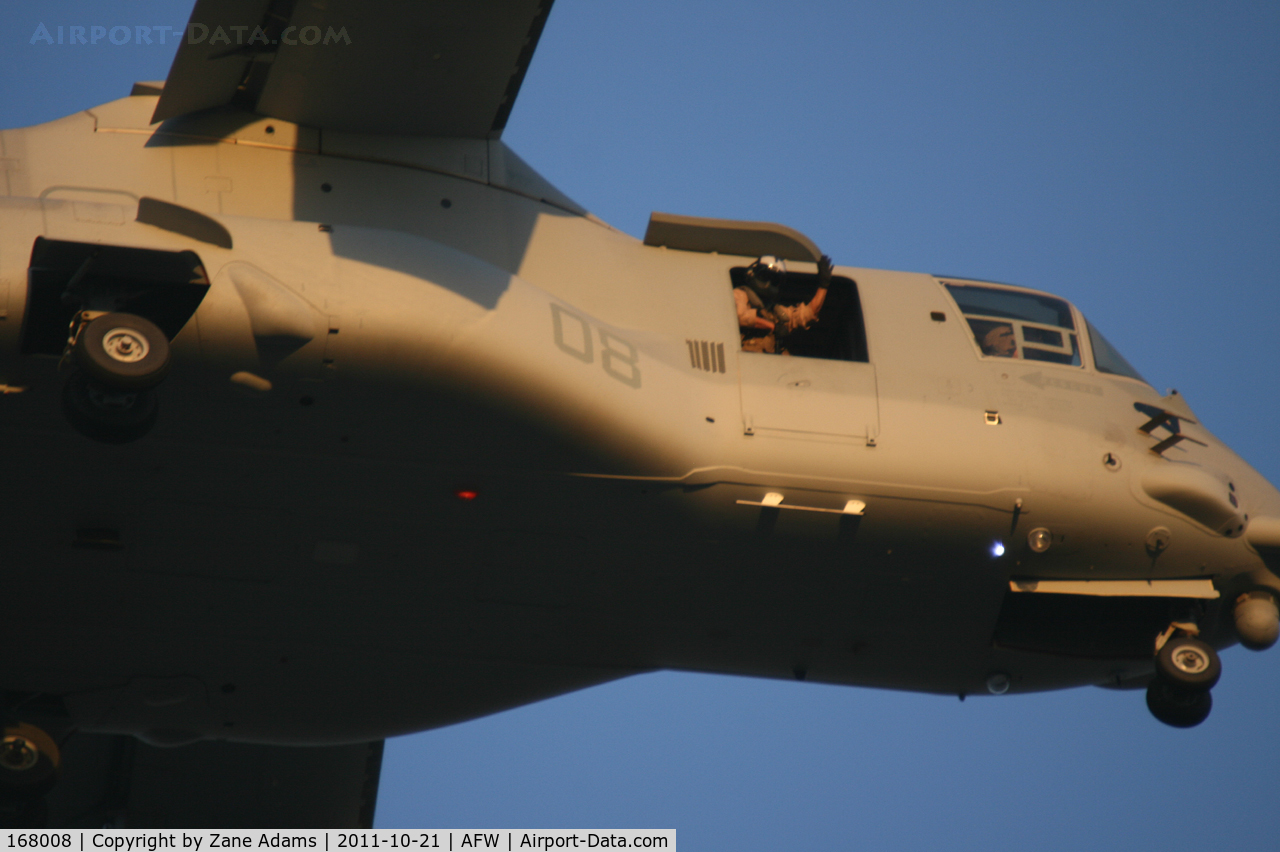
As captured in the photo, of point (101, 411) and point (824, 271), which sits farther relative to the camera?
point (824, 271)

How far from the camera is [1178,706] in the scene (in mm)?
13266

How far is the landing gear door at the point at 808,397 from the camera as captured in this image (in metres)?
12.3

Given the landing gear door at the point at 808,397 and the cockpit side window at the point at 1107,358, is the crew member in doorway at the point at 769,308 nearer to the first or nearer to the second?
the landing gear door at the point at 808,397

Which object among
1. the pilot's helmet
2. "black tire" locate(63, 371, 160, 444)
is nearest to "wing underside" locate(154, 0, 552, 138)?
the pilot's helmet

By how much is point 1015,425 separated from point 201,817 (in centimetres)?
1039

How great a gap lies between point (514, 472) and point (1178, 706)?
6778 millimetres

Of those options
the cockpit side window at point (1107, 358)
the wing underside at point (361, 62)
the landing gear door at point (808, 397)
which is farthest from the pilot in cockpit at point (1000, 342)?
the wing underside at point (361, 62)

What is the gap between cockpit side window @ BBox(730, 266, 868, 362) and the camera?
44.2ft

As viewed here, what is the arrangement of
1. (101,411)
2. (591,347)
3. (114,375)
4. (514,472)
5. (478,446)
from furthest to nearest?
(591,347) < (514,472) < (478,446) < (101,411) < (114,375)

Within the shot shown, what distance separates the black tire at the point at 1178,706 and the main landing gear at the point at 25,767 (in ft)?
34.7

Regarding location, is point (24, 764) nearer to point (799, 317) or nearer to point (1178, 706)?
point (799, 317)

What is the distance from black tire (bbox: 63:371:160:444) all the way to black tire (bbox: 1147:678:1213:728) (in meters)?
9.54

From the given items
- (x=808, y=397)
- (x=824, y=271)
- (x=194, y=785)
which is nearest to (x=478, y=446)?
(x=808, y=397)
